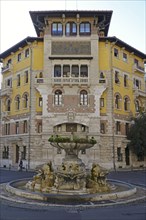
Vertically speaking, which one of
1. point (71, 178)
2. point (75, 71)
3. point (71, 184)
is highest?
point (75, 71)

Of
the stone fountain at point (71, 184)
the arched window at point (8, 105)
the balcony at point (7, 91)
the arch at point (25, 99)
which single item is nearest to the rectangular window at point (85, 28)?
the arch at point (25, 99)

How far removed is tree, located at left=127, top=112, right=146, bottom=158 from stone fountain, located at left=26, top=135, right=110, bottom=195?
2181 cm

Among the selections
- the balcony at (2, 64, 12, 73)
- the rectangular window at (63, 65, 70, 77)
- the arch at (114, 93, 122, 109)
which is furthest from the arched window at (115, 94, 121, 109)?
→ the balcony at (2, 64, 12, 73)

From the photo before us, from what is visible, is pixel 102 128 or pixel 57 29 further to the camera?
pixel 57 29

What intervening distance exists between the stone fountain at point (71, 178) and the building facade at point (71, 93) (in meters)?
17.9

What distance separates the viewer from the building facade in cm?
3334

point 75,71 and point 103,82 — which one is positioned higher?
point 75,71

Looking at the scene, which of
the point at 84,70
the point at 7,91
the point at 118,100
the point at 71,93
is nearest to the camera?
the point at 71,93

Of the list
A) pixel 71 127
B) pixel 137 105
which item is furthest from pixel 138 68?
pixel 71 127

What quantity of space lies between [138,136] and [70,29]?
16.6m

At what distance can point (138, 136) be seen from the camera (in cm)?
3475

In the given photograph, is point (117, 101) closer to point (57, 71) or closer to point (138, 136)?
point (138, 136)

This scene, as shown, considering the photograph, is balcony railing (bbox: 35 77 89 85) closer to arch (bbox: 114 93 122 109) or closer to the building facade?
the building facade

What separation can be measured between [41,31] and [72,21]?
540 centimetres
